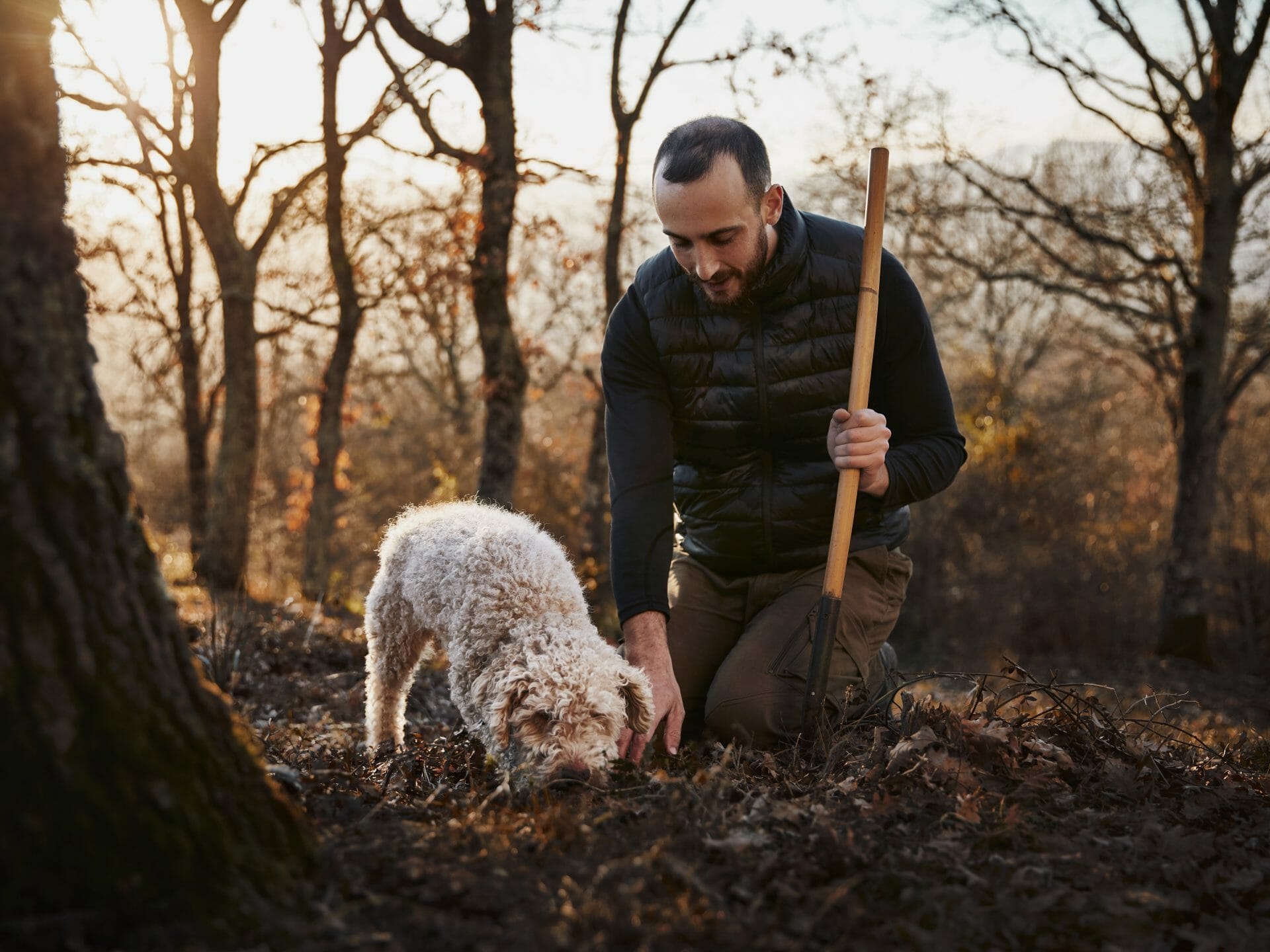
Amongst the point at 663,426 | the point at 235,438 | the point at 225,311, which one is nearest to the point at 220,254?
the point at 225,311

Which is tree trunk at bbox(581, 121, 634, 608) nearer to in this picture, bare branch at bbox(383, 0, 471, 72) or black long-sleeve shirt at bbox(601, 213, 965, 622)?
bare branch at bbox(383, 0, 471, 72)

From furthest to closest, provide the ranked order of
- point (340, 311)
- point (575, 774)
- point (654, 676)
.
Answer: point (340, 311), point (654, 676), point (575, 774)

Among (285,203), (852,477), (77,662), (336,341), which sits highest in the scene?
(285,203)

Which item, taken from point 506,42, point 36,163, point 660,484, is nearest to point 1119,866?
point 660,484

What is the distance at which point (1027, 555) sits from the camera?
11875 mm

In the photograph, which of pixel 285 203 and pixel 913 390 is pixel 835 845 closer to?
pixel 913 390

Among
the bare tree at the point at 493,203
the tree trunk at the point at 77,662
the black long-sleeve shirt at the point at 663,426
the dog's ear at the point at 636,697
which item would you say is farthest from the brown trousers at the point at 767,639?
the bare tree at the point at 493,203

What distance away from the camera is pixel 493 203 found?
29.9 ft

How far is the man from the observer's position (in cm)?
332

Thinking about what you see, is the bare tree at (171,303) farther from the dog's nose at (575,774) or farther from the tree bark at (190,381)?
the dog's nose at (575,774)

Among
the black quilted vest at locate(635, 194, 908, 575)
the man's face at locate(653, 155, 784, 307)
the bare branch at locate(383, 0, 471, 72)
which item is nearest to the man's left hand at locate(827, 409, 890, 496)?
the black quilted vest at locate(635, 194, 908, 575)

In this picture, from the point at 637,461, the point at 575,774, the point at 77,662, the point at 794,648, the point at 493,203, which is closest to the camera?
the point at 77,662

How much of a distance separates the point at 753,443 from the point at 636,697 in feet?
3.97

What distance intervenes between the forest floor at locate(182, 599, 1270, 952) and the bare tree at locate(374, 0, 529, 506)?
6.23m
